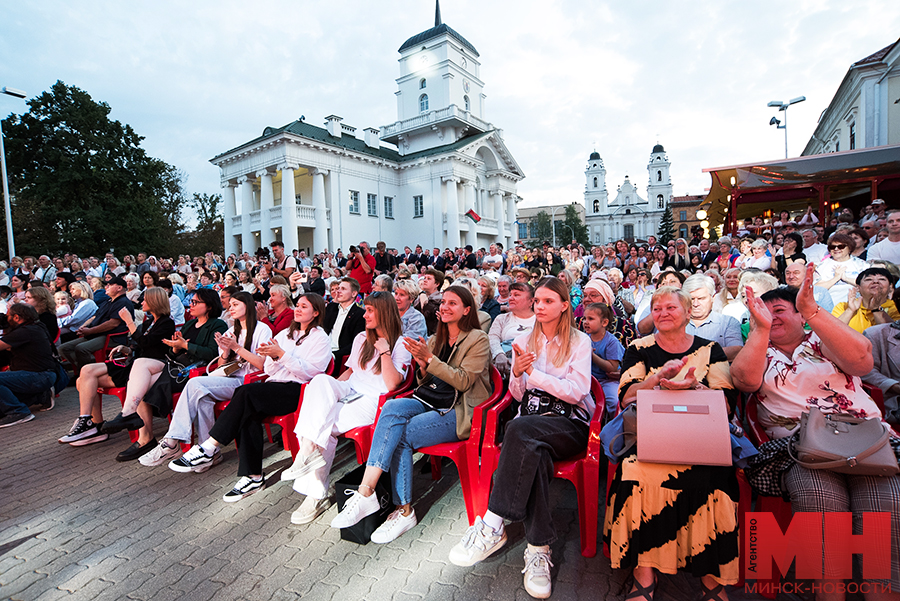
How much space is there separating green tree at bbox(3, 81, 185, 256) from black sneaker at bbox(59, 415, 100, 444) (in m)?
28.4

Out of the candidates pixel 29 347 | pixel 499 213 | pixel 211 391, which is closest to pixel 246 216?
pixel 499 213

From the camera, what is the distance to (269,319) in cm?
562

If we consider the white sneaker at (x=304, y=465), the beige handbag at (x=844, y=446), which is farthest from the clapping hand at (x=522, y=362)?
the white sneaker at (x=304, y=465)

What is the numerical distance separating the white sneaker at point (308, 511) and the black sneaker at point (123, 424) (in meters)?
2.45

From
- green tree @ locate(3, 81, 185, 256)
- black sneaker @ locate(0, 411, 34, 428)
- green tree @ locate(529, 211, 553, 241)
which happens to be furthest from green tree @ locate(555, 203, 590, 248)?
black sneaker @ locate(0, 411, 34, 428)

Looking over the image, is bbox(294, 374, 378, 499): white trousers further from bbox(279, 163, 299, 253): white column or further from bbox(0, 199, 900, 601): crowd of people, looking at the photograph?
bbox(279, 163, 299, 253): white column

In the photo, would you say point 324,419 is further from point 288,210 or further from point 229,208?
point 229,208

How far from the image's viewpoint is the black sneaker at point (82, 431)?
15.6 ft

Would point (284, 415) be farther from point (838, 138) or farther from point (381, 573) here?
point (838, 138)

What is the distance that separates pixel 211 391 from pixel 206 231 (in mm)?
44620

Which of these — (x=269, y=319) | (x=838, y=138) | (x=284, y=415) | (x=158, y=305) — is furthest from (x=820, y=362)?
(x=838, y=138)

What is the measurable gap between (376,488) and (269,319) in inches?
133

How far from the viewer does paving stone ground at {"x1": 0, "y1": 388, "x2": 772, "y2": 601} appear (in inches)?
96.3

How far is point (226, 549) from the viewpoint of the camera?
2.84 m
